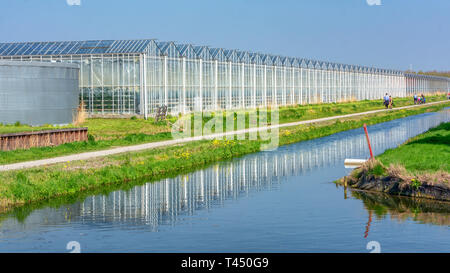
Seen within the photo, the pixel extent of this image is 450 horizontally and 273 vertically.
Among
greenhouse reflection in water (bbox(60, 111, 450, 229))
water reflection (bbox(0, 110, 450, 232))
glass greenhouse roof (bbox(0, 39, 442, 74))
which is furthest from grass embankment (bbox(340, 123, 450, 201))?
glass greenhouse roof (bbox(0, 39, 442, 74))

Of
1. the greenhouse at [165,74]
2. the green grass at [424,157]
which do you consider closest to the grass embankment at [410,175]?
the green grass at [424,157]

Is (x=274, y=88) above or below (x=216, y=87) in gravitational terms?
above

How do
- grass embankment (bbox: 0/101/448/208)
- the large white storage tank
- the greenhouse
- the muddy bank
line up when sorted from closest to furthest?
1. the muddy bank
2. grass embankment (bbox: 0/101/448/208)
3. the large white storage tank
4. the greenhouse

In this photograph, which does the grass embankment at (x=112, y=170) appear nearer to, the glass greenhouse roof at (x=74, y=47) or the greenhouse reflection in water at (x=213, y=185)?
the greenhouse reflection in water at (x=213, y=185)

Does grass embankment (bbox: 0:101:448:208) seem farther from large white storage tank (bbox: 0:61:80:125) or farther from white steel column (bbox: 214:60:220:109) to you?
white steel column (bbox: 214:60:220:109)

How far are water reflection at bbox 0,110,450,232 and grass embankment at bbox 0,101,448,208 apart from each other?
1.03 meters

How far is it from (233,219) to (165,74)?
116 ft

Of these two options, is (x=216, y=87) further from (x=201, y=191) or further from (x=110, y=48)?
(x=201, y=191)

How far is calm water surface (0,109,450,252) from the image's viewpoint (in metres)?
15.2

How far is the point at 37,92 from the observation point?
39.2 metres

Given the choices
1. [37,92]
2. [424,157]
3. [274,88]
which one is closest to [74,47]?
[37,92]

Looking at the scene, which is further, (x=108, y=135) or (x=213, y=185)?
(x=108, y=135)

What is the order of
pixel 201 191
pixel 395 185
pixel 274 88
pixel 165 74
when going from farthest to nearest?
pixel 274 88
pixel 165 74
pixel 201 191
pixel 395 185
